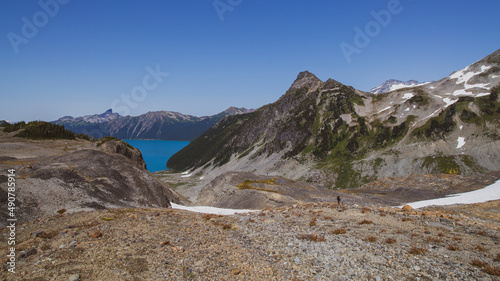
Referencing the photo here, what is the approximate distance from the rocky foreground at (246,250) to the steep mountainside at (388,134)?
337ft

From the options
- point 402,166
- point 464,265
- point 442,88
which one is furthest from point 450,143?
point 464,265

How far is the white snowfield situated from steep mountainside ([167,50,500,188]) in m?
43.5

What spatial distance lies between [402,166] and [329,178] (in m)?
31.6

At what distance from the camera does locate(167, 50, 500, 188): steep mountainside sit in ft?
356

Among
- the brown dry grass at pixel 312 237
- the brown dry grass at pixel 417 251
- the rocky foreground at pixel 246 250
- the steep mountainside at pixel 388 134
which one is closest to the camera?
the rocky foreground at pixel 246 250

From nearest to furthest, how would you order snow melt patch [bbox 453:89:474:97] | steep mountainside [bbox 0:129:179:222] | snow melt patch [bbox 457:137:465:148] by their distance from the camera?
steep mountainside [bbox 0:129:179:222] → snow melt patch [bbox 457:137:465:148] → snow melt patch [bbox 453:89:474:97]

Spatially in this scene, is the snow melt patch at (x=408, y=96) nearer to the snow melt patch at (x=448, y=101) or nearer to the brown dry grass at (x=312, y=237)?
the snow melt patch at (x=448, y=101)

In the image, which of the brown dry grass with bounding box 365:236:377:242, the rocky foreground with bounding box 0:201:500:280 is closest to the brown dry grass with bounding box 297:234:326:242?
the rocky foreground with bounding box 0:201:500:280

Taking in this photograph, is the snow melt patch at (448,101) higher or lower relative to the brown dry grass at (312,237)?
higher

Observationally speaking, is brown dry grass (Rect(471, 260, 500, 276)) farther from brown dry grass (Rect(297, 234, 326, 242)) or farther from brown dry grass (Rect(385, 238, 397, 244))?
brown dry grass (Rect(297, 234, 326, 242))

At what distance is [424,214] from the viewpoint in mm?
21328

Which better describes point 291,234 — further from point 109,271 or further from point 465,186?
point 465,186

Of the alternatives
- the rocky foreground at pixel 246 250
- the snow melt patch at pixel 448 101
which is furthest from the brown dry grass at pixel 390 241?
the snow melt patch at pixel 448 101

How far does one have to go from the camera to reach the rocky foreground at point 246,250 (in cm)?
1055
